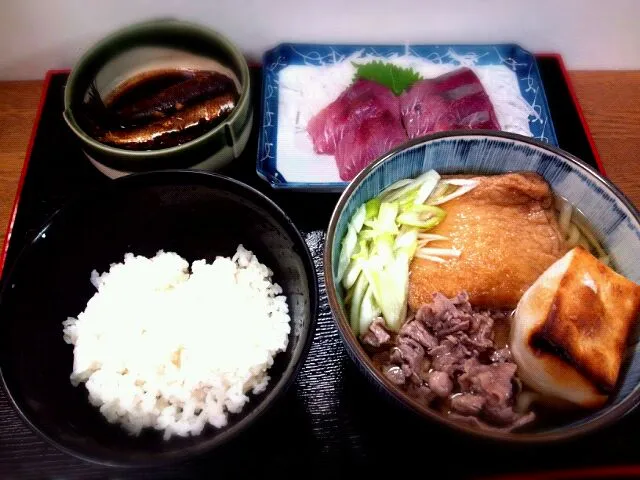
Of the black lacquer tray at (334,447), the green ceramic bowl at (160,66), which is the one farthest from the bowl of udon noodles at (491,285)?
the green ceramic bowl at (160,66)

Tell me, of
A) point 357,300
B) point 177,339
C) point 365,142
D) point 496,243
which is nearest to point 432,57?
point 365,142

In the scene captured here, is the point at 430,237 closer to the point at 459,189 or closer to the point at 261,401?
the point at 459,189

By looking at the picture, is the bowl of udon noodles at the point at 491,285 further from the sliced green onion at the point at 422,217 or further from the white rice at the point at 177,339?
the white rice at the point at 177,339

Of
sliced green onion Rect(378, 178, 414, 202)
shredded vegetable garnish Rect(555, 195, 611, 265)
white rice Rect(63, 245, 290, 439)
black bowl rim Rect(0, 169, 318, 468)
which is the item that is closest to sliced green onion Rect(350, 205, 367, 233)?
sliced green onion Rect(378, 178, 414, 202)

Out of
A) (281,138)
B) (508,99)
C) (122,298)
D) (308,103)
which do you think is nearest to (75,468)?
(122,298)

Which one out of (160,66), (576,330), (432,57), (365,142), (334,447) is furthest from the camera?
(432,57)

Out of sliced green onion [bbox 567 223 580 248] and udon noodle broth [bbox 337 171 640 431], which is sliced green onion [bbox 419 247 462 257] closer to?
udon noodle broth [bbox 337 171 640 431]
